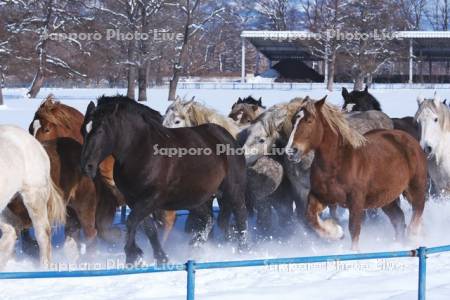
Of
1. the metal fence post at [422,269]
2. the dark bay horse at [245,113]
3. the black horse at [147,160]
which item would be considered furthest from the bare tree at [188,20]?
the metal fence post at [422,269]

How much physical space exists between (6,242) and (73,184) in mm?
1162

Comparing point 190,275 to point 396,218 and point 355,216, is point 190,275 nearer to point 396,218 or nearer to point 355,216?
point 355,216

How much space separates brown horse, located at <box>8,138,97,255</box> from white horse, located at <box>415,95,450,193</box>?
400cm

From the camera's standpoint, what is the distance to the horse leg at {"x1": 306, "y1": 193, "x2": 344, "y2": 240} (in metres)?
7.44

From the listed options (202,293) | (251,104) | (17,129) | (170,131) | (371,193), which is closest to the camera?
(202,293)

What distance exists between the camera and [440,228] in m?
9.44

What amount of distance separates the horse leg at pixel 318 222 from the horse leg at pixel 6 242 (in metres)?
2.80

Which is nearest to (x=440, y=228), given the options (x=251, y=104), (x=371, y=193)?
(x=371, y=193)

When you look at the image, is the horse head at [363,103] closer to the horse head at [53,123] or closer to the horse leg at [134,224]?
the horse head at [53,123]

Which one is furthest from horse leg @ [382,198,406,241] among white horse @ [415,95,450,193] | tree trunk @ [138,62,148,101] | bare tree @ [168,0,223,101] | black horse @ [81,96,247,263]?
bare tree @ [168,0,223,101]

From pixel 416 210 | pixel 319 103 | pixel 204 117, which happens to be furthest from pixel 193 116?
pixel 416 210

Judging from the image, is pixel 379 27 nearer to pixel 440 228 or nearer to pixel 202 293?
pixel 440 228

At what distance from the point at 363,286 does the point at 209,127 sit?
2.59 meters

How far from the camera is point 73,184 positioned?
7.69 meters
